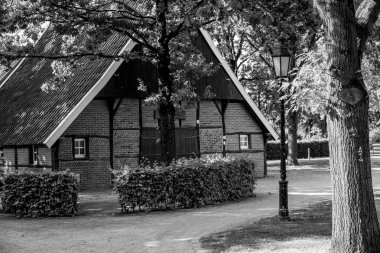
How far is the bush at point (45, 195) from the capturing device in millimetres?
14898

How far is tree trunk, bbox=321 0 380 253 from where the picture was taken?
809 cm

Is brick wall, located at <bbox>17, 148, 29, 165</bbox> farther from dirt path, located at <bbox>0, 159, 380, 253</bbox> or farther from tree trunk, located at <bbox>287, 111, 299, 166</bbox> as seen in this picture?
tree trunk, located at <bbox>287, 111, 299, 166</bbox>

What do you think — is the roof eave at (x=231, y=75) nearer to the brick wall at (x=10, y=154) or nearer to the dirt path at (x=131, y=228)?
the dirt path at (x=131, y=228)

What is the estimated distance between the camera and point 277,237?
403 inches

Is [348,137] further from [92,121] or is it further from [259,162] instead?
[259,162]

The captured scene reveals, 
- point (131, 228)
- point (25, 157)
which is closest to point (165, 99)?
point (131, 228)

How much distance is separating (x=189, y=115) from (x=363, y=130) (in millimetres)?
16591

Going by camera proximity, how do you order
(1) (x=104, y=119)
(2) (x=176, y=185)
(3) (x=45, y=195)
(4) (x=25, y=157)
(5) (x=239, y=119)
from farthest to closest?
(5) (x=239, y=119) → (4) (x=25, y=157) → (1) (x=104, y=119) → (2) (x=176, y=185) → (3) (x=45, y=195)

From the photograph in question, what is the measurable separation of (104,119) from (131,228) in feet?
33.1

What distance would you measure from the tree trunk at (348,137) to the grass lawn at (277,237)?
0.86 metres

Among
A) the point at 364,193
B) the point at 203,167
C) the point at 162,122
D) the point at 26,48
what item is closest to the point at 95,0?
the point at 26,48

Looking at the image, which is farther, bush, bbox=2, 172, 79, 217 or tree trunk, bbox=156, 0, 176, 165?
tree trunk, bbox=156, 0, 176, 165

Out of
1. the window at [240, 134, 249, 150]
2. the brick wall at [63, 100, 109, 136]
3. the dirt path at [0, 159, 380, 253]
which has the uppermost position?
the brick wall at [63, 100, 109, 136]

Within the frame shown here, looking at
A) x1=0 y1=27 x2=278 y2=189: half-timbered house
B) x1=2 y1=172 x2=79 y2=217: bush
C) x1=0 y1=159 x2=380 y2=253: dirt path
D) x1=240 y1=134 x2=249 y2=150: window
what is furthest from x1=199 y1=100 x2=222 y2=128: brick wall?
x1=2 y1=172 x2=79 y2=217: bush
